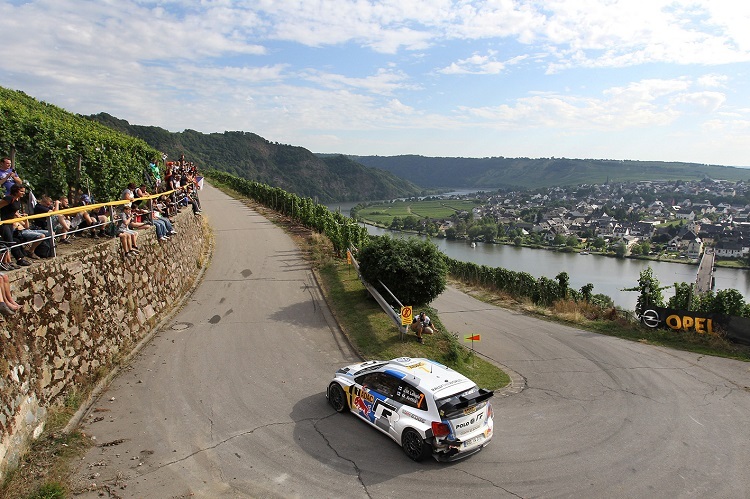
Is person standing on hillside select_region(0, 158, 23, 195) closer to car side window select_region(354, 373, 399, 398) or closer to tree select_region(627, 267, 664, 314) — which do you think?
car side window select_region(354, 373, 399, 398)

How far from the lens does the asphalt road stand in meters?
8.49

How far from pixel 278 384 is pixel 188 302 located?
744cm

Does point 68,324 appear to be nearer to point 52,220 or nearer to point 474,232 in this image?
point 52,220

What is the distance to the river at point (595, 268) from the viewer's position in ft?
206

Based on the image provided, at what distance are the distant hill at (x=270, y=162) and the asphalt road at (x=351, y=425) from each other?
117081 millimetres

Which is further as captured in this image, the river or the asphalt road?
the river

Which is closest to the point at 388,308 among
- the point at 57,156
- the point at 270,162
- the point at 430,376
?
the point at 430,376

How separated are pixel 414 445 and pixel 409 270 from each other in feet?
28.3

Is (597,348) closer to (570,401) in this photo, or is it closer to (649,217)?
(570,401)

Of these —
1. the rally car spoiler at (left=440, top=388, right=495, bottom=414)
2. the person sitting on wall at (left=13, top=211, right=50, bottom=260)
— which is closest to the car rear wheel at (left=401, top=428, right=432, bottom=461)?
the rally car spoiler at (left=440, top=388, right=495, bottom=414)

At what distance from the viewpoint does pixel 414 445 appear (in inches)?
359

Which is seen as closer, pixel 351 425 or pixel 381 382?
pixel 381 382

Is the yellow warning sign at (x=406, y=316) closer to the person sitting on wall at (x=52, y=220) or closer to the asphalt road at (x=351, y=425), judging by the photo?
the asphalt road at (x=351, y=425)

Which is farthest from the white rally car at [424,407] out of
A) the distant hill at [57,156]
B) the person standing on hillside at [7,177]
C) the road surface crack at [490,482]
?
the distant hill at [57,156]
